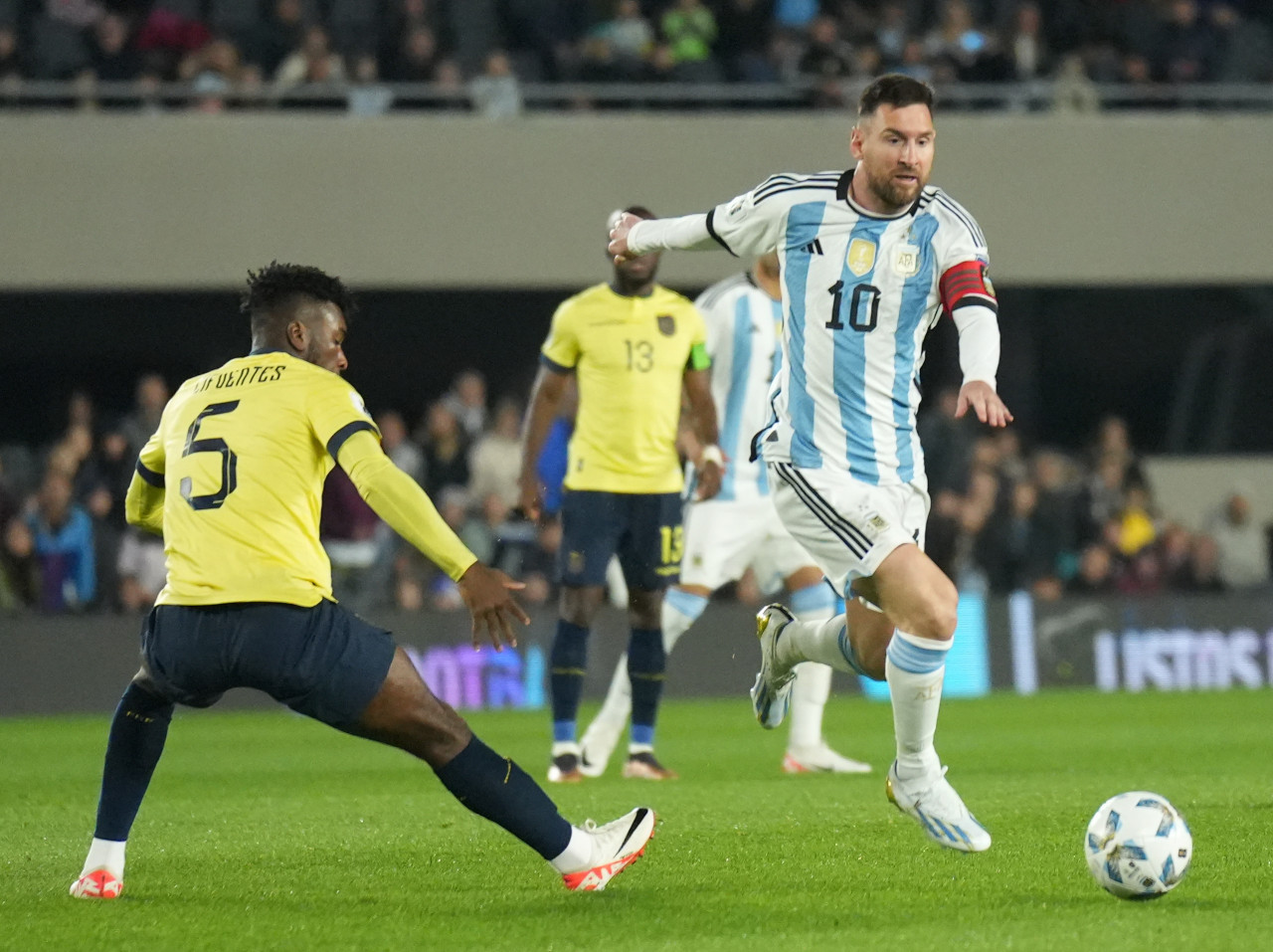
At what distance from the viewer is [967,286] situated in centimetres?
596

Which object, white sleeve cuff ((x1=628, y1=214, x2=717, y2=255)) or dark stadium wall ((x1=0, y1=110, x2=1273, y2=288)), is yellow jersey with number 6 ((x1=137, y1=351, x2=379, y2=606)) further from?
dark stadium wall ((x1=0, y1=110, x2=1273, y2=288))

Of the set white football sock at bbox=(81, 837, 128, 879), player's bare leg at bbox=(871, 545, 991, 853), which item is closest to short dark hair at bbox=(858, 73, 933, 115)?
player's bare leg at bbox=(871, 545, 991, 853)

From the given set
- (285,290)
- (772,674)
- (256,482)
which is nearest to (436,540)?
(256,482)

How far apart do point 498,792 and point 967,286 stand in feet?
6.95

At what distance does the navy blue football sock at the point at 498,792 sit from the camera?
5.07 m

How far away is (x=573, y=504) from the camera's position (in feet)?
30.0

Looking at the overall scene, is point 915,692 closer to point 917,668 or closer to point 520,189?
point 917,668

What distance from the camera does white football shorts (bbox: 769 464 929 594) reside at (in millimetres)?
6020

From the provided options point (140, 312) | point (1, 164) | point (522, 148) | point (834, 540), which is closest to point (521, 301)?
point (522, 148)

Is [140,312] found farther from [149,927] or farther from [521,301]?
[149,927]

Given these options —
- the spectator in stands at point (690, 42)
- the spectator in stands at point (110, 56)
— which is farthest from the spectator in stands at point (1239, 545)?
the spectator in stands at point (110, 56)

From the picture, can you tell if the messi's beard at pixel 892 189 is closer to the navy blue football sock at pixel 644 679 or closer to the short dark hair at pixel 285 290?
the short dark hair at pixel 285 290

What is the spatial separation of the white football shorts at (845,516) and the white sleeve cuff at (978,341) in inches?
21.1

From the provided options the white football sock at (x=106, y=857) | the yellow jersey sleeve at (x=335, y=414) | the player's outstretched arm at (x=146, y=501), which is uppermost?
the yellow jersey sleeve at (x=335, y=414)
